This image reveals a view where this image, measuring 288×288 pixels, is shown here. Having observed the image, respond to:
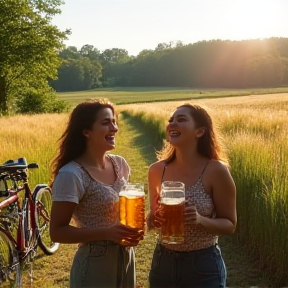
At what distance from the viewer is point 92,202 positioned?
2.29 m

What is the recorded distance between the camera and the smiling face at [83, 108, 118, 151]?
2.36m

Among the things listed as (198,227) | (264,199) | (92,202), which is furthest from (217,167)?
(264,199)

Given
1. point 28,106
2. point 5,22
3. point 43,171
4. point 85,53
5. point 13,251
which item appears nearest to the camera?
point 13,251

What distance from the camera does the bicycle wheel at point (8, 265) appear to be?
13.1 feet

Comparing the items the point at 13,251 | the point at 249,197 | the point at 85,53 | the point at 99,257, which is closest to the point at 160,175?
the point at 99,257

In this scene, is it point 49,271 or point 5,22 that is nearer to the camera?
point 49,271

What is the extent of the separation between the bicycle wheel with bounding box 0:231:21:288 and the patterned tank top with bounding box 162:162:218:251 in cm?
215

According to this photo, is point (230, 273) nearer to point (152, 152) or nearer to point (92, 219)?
point (92, 219)

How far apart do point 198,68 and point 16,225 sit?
326ft

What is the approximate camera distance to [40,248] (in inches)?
221

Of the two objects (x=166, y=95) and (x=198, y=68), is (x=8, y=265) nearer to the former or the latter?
(x=166, y=95)

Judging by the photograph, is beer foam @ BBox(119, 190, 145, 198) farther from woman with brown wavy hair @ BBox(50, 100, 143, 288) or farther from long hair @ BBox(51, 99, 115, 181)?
long hair @ BBox(51, 99, 115, 181)

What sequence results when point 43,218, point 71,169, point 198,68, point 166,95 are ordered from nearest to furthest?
point 71,169 < point 43,218 < point 166,95 < point 198,68

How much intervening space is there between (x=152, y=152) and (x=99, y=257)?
1311 centimetres
